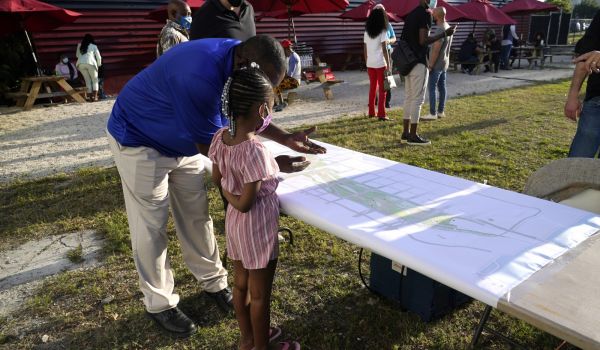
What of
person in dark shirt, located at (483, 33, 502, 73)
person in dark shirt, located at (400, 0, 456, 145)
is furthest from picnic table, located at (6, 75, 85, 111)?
person in dark shirt, located at (483, 33, 502, 73)

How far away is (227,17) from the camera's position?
8.88 ft

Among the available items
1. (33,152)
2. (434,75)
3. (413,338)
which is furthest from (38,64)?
(413,338)

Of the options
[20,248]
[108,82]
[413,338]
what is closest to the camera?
[413,338]

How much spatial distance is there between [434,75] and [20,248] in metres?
5.75

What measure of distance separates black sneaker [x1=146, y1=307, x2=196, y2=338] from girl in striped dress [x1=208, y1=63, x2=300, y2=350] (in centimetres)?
40

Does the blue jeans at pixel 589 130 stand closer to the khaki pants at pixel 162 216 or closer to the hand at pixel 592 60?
the hand at pixel 592 60

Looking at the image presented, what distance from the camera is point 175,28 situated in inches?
165

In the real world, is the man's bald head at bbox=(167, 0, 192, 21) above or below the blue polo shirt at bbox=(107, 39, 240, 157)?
above

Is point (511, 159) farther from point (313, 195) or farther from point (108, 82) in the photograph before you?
point (108, 82)

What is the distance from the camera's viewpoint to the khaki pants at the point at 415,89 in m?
5.30

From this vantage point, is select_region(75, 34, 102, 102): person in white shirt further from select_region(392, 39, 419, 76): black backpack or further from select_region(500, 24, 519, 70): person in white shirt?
select_region(500, 24, 519, 70): person in white shirt

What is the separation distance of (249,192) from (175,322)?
108 centimetres

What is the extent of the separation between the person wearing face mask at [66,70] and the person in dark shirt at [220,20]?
780 centimetres

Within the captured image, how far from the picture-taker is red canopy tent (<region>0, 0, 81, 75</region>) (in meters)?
7.68
